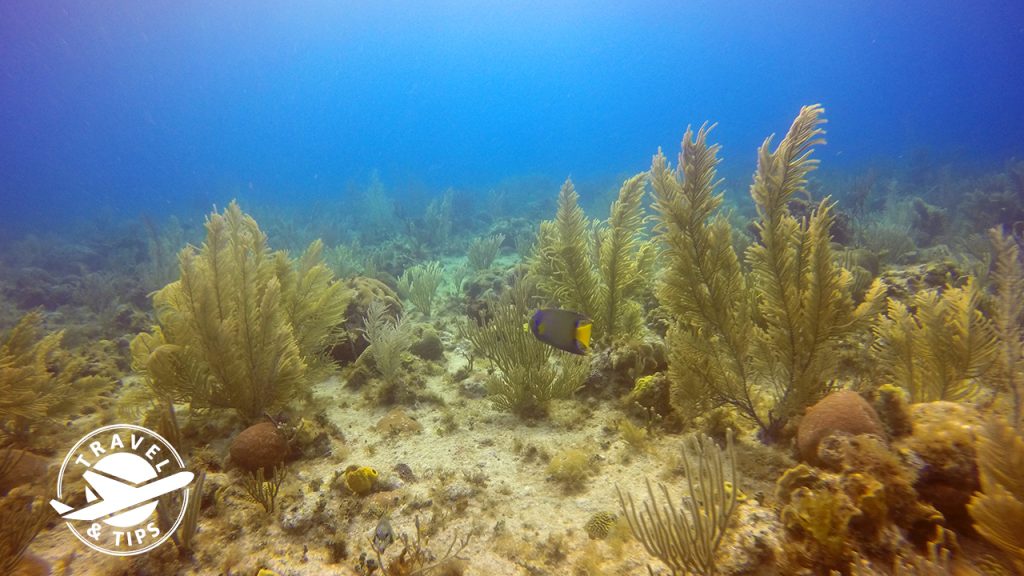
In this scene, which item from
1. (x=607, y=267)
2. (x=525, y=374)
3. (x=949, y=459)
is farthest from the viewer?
(x=607, y=267)

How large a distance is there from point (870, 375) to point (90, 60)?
462 ft

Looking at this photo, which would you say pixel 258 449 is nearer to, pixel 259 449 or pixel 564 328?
pixel 259 449

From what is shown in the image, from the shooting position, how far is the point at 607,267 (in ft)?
18.3

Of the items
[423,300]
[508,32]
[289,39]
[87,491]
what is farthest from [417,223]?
[508,32]

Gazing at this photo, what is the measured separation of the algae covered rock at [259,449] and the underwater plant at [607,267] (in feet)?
12.5

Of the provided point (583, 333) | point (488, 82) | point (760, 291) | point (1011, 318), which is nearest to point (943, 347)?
point (1011, 318)

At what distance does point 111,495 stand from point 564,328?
3526 millimetres

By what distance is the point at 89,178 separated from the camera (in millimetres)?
97438

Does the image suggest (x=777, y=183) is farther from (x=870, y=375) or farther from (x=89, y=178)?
(x=89, y=178)

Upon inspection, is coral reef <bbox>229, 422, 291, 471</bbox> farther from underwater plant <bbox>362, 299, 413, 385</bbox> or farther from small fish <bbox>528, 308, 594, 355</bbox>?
small fish <bbox>528, 308, 594, 355</bbox>

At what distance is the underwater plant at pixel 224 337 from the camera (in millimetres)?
3814

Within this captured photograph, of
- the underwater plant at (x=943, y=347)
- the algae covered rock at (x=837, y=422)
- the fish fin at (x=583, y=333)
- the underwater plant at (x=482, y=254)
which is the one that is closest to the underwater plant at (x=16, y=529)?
the fish fin at (x=583, y=333)

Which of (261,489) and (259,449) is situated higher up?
(259,449)

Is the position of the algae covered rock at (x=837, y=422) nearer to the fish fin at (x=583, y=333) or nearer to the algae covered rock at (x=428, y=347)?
the fish fin at (x=583, y=333)
